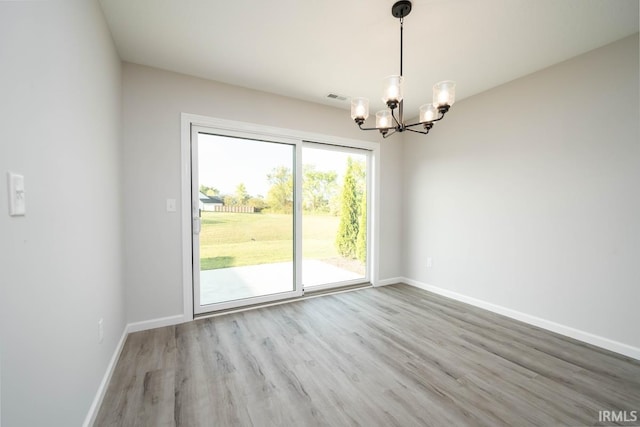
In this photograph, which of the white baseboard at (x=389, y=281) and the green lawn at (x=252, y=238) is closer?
the green lawn at (x=252, y=238)

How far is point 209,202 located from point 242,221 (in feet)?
1.44

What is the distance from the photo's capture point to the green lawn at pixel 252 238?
2990mm

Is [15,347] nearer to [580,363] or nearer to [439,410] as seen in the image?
[439,410]

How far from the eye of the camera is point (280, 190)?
133 inches

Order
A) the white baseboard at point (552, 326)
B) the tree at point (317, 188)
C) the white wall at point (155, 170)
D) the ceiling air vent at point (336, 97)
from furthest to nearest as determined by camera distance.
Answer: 1. the tree at point (317, 188)
2. the ceiling air vent at point (336, 97)
3. the white wall at point (155, 170)
4. the white baseboard at point (552, 326)

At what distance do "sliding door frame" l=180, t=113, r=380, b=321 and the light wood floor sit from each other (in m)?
0.65

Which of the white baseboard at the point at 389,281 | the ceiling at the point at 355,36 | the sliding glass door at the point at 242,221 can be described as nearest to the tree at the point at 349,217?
the white baseboard at the point at 389,281

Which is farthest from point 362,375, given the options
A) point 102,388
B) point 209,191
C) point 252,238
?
point 209,191

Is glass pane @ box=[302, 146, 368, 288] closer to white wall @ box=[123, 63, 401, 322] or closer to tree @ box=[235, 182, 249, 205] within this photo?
tree @ box=[235, 182, 249, 205]

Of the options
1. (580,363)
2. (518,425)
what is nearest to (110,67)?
(518,425)

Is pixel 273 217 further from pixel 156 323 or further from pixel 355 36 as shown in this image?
→ pixel 355 36

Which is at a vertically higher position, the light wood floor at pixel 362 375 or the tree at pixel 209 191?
the tree at pixel 209 191

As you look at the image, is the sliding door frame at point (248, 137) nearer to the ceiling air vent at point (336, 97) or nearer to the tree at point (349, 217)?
the tree at point (349, 217)

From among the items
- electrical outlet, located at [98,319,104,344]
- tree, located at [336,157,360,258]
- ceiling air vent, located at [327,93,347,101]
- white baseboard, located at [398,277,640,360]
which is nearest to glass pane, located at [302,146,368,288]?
tree, located at [336,157,360,258]
